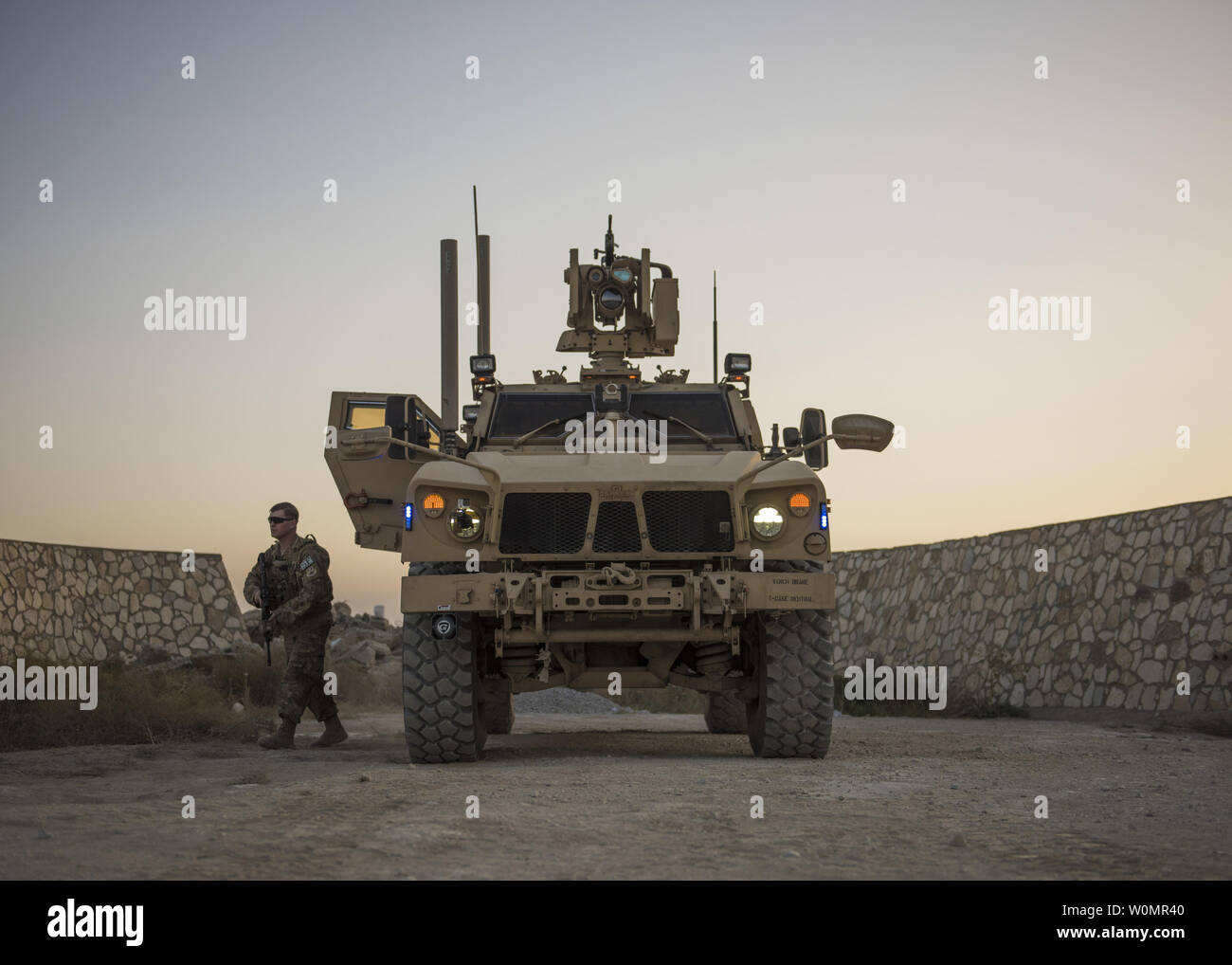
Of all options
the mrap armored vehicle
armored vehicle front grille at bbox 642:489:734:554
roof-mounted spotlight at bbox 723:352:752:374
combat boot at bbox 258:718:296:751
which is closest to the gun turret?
roof-mounted spotlight at bbox 723:352:752:374

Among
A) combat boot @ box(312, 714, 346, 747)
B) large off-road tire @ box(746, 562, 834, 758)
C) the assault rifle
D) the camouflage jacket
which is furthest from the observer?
combat boot @ box(312, 714, 346, 747)

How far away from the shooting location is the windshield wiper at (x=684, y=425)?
930 cm

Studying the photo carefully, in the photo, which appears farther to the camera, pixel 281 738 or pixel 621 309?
pixel 621 309

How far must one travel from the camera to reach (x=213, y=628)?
22266mm

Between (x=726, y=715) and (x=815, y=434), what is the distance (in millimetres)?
3723

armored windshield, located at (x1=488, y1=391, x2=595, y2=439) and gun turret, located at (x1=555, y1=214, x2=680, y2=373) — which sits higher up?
gun turret, located at (x1=555, y1=214, x2=680, y2=373)

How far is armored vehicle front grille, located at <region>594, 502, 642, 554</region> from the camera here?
7.98 m

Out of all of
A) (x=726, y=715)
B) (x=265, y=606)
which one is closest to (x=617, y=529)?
(x=265, y=606)

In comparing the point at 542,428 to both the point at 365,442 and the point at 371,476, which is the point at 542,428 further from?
the point at 365,442

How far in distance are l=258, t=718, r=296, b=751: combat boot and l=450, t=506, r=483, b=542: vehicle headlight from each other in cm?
298

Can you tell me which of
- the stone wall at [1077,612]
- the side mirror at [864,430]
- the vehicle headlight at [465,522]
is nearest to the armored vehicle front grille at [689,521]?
the side mirror at [864,430]

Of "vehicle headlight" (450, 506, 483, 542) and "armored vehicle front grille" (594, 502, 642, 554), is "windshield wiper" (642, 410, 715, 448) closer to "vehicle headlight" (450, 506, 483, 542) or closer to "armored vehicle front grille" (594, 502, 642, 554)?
"armored vehicle front grille" (594, 502, 642, 554)

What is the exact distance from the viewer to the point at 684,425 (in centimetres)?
944

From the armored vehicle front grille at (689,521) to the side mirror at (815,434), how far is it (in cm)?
→ 132
